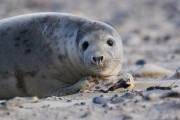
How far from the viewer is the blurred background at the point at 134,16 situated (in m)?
10.6

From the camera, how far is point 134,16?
49.4ft

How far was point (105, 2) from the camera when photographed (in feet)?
55.2

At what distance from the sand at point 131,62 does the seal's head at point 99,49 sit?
282 mm

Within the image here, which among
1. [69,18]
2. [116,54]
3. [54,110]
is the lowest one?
[54,110]

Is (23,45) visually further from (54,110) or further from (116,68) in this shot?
(54,110)

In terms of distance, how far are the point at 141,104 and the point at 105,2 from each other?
13.3 meters

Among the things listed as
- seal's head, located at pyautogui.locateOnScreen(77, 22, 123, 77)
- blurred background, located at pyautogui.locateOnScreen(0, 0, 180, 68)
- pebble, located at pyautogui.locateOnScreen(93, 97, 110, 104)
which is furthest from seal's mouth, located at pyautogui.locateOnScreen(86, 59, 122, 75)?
blurred background, located at pyautogui.locateOnScreen(0, 0, 180, 68)

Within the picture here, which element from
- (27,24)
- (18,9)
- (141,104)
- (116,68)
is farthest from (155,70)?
(18,9)

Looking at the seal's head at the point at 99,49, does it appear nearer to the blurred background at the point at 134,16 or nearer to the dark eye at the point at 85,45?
the dark eye at the point at 85,45

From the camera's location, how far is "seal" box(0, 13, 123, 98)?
4973 millimetres

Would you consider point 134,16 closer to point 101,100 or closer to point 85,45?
point 85,45

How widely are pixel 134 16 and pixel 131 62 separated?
22.2 feet

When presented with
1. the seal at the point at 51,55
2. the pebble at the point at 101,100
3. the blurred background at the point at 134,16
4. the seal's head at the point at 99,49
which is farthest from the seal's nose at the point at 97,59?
the blurred background at the point at 134,16

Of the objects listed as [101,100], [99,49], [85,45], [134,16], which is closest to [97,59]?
[99,49]
